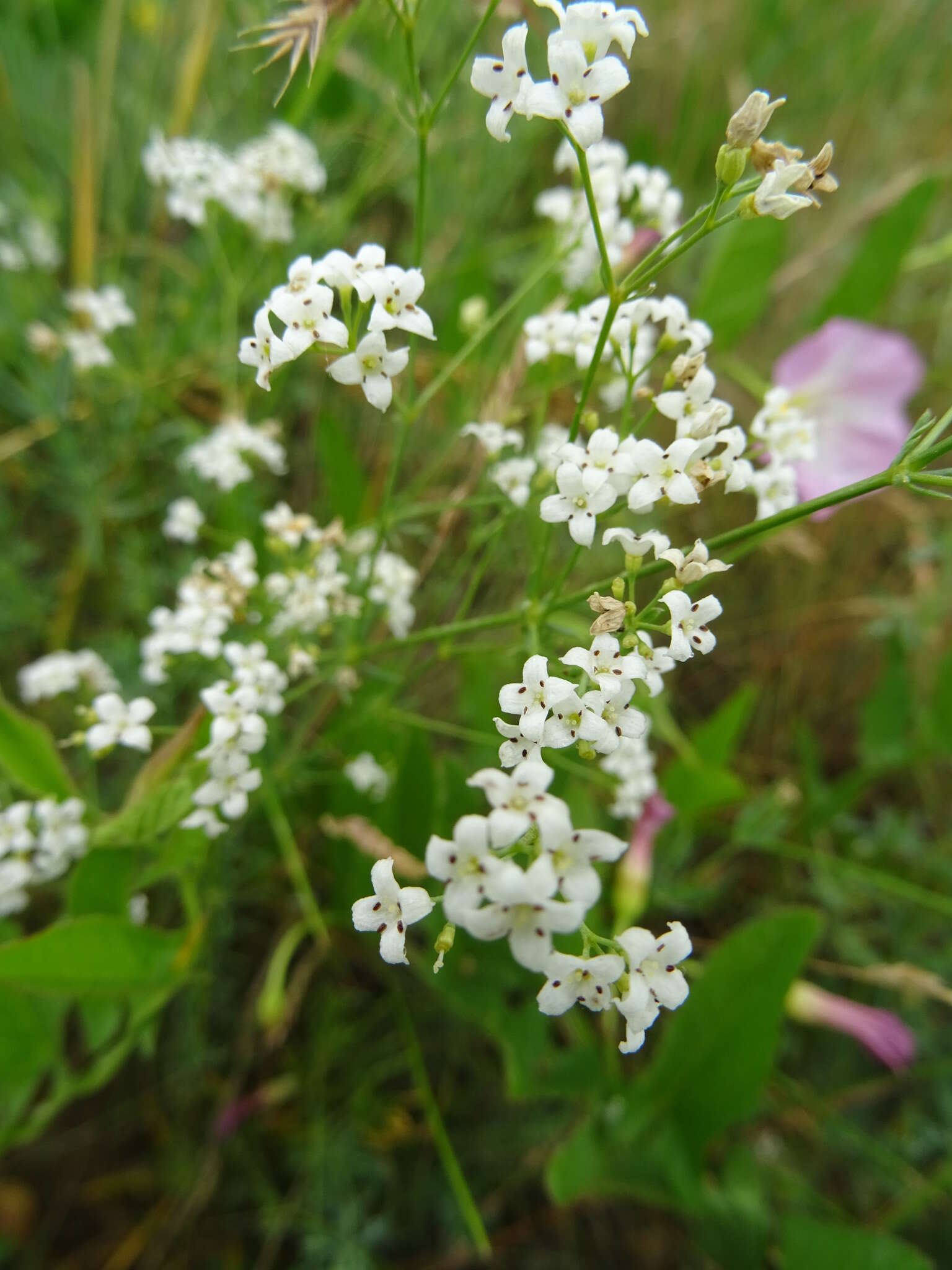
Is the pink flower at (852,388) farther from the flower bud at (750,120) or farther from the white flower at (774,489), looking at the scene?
the flower bud at (750,120)

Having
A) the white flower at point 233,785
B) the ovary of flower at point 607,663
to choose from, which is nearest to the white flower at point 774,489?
the ovary of flower at point 607,663

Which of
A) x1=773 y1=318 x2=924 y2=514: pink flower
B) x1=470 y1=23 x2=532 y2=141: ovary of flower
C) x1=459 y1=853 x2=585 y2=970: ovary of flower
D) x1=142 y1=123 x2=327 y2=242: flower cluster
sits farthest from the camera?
x1=773 y1=318 x2=924 y2=514: pink flower

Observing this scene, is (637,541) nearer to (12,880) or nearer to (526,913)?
(526,913)

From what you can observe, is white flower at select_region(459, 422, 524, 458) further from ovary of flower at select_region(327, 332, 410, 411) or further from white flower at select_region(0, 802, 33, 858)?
white flower at select_region(0, 802, 33, 858)

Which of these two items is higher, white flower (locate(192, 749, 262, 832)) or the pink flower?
the pink flower

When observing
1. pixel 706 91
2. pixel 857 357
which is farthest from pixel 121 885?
pixel 706 91

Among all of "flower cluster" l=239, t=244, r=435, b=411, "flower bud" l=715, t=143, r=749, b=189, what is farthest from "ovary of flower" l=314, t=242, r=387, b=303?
"flower bud" l=715, t=143, r=749, b=189

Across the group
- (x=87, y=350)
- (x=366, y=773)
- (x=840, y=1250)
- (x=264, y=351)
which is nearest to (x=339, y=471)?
(x=87, y=350)
